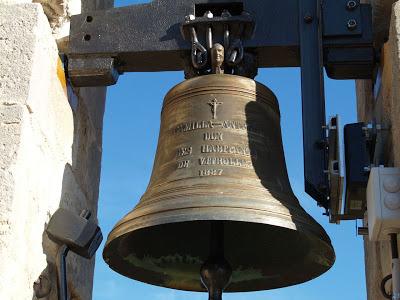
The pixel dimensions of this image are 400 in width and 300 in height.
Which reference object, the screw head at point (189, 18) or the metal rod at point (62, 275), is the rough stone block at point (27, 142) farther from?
the screw head at point (189, 18)

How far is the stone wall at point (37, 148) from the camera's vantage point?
378 centimetres

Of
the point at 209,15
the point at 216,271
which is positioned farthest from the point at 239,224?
the point at 209,15

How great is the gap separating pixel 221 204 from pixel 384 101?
39.2 inches

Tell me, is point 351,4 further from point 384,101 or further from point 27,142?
point 27,142

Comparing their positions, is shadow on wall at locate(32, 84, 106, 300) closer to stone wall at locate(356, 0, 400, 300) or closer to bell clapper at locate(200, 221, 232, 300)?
bell clapper at locate(200, 221, 232, 300)

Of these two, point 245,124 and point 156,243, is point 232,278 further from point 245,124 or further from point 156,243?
point 245,124

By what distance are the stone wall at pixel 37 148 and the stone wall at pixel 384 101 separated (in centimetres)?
141

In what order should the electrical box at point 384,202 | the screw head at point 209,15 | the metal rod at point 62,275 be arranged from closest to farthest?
1. the electrical box at point 384,202
2. the metal rod at point 62,275
3. the screw head at point 209,15

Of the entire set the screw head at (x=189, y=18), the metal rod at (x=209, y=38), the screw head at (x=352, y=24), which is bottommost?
the metal rod at (x=209, y=38)

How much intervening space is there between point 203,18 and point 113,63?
1.61 feet

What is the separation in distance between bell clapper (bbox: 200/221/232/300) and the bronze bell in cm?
3

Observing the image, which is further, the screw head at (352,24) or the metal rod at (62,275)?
the screw head at (352,24)

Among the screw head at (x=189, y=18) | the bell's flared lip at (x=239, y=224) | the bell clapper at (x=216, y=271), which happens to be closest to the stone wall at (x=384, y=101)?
the bell's flared lip at (x=239, y=224)

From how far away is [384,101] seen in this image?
4.21m
